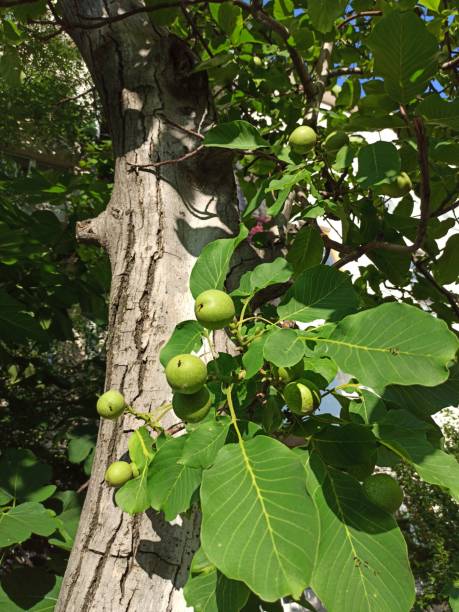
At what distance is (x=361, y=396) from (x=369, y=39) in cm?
75

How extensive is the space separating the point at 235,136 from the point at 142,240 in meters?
0.42

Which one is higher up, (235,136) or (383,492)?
(235,136)

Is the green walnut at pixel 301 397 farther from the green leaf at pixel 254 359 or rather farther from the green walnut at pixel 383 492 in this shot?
the green walnut at pixel 383 492

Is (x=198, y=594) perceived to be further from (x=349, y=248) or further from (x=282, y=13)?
(x=282, y=13)

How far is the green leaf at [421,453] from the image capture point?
28.9 inches

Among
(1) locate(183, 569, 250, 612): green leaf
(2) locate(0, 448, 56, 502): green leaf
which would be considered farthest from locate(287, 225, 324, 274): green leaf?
(2) locate(0, 448, 56, 502): green leaf

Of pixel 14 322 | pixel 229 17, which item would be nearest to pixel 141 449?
pixel 14 322

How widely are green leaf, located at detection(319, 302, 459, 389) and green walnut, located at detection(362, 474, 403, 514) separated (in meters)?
0.21

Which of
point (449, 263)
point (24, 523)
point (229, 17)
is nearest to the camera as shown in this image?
point (24, 523)

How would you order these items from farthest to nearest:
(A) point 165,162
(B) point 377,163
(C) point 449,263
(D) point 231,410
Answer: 1. (C) point 449,263
2. (A) point 165,162
3. (B) point 377,163
4. (D) point 231,410

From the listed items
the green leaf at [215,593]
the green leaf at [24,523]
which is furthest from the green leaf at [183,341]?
the green leaf at [24,523]

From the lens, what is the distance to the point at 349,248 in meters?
1.52

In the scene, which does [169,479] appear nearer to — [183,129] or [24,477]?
[24,477]

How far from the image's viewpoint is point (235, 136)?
1342 mm
